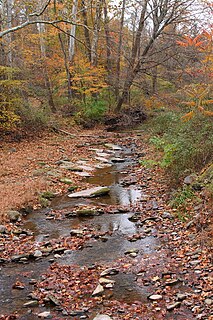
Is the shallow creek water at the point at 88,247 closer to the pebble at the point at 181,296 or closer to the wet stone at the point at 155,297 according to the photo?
the wet stone at the point at 155,297

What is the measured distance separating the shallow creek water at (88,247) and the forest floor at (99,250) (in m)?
0.01

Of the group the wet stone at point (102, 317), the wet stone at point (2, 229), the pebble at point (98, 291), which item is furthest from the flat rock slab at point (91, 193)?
the wet stone at point (102, 317)

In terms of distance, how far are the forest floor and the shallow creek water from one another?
1 cm

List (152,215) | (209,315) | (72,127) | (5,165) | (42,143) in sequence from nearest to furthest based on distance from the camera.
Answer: (209,315)
(152,215)
(5,165)
(42,143)
(72,127)

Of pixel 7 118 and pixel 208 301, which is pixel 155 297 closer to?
pixel 208 301

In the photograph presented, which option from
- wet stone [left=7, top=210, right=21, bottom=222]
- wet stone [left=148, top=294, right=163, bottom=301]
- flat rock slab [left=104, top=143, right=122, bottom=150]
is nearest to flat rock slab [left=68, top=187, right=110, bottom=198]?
wet stone [left=7, top=210, right=21, bottom=222]

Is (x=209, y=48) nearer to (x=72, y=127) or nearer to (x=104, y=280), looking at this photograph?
(x=72, y=127)

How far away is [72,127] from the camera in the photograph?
62.1 feet

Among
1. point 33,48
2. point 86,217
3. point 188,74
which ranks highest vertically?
point 33,48

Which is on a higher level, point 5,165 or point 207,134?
point 207,134

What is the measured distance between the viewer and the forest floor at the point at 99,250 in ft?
13.1

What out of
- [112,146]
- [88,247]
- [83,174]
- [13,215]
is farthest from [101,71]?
[88,247]

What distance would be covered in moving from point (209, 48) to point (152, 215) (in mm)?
Answer: 11161

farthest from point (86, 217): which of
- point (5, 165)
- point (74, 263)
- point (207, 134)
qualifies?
point (5, 165)
